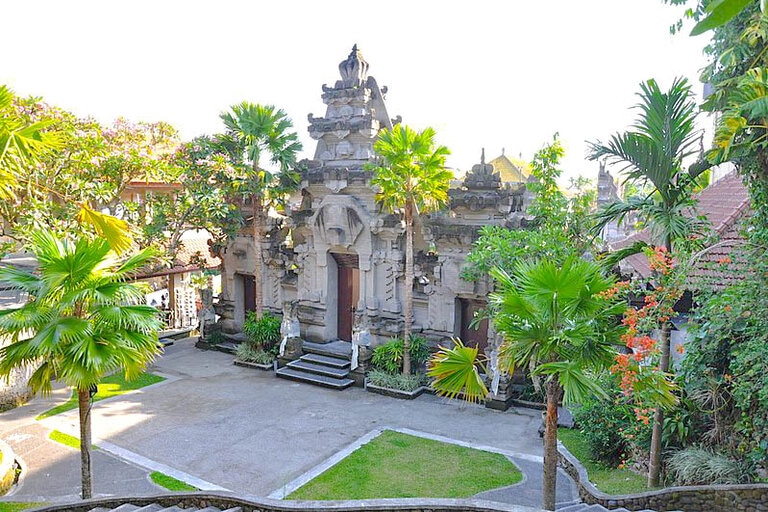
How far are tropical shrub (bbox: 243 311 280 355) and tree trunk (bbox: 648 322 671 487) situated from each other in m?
12.5

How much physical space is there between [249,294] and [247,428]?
8.25m

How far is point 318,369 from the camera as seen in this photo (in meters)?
17.4

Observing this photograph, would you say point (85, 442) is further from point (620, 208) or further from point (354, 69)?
point (354, 69)

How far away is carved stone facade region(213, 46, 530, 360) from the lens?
53.8 feet

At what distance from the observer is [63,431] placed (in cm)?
1326

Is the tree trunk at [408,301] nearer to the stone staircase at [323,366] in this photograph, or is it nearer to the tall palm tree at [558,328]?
the stone staircase at [323,366]

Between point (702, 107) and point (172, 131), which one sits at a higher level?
point (172, 131)

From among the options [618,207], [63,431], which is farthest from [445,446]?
[63,431]

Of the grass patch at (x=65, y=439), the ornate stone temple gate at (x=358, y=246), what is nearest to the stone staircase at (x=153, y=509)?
the grass patch at (x=65, y=439)

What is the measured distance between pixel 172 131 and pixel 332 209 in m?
5.60

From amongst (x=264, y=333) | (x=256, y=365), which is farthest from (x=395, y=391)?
(x=264, y=333)

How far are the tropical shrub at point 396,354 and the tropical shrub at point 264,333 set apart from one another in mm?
3942

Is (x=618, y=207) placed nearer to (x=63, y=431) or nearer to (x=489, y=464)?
(x=489, y=464)

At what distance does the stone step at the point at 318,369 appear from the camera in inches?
670
